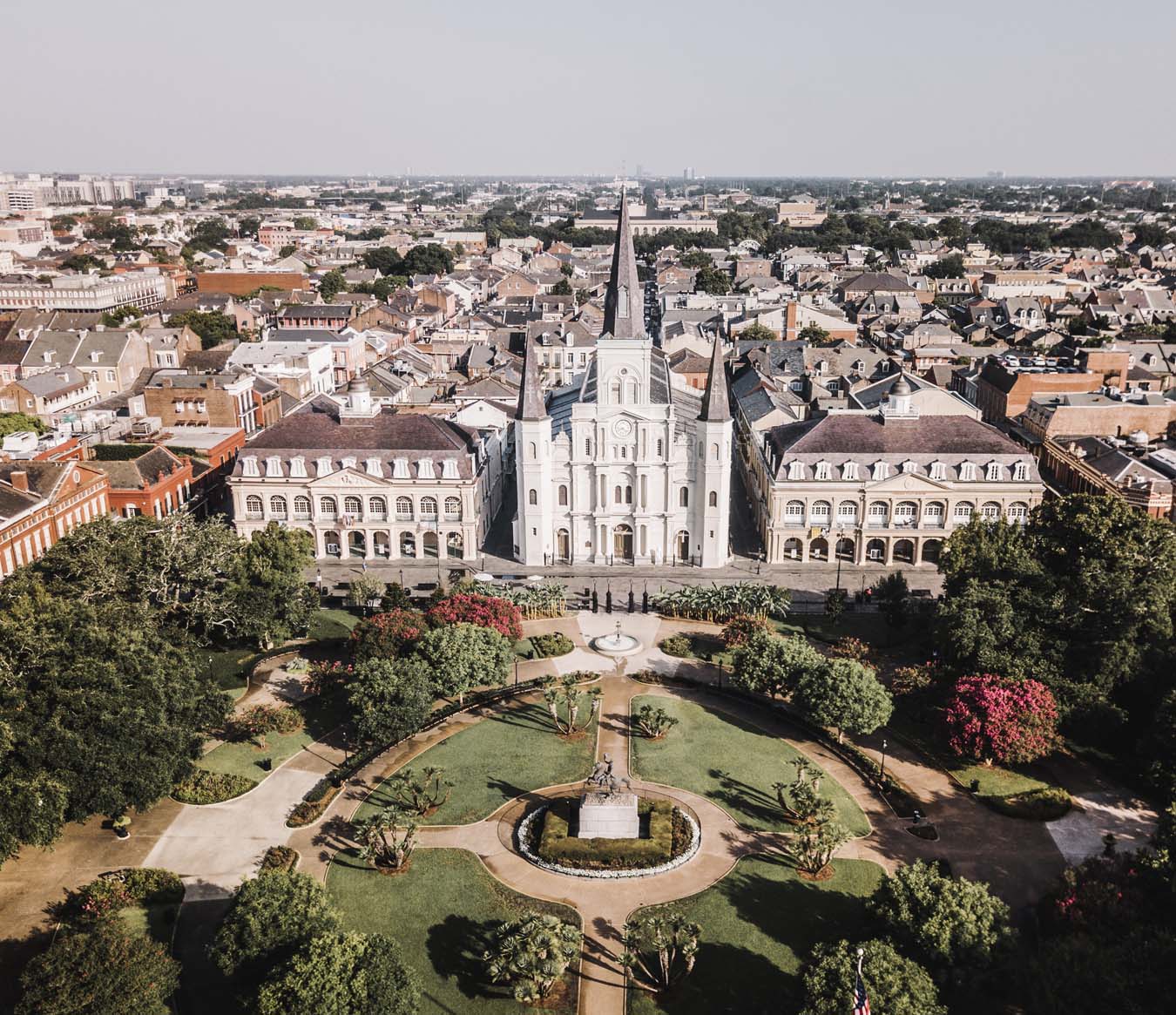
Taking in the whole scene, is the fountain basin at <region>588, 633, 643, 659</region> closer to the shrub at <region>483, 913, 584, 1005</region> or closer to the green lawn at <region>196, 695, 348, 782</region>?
the green lawn at <region>196, 695, 348, 782</region>

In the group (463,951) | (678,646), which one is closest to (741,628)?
(678,646)

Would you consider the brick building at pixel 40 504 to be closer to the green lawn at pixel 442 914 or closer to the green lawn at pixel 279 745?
the green lawn at pixel 279 745

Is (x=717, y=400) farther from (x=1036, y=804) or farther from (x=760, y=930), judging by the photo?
(x=760, y=930)

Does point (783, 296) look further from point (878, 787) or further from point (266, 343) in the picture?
point (878, 787)

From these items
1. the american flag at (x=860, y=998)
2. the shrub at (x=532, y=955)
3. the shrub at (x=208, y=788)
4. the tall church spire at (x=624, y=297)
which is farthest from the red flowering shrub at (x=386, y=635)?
the american flag at (x=860, y=998)

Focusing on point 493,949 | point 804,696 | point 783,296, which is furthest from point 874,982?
point 783,296

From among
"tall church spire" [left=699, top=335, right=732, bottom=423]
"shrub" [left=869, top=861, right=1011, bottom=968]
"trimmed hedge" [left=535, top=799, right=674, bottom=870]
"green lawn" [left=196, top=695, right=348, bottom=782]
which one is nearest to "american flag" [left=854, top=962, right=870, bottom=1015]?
"shrub" [left=869, top=861, right=1011, bottom=968]
